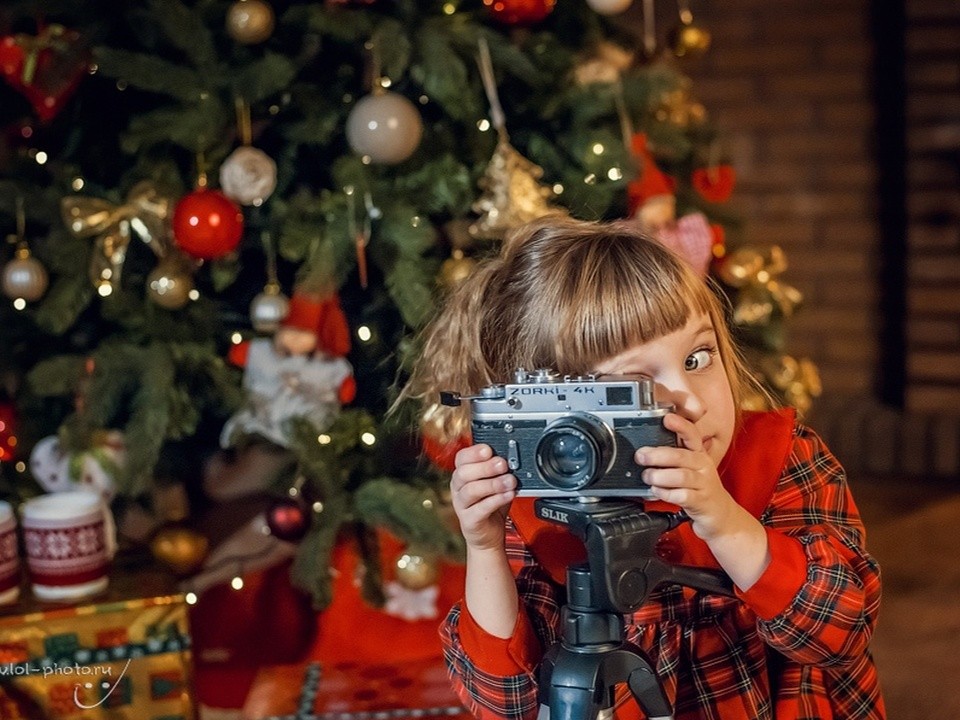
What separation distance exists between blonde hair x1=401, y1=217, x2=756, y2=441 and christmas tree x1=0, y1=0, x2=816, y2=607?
43 cm

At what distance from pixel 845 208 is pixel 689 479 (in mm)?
2356

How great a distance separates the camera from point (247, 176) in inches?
61.7

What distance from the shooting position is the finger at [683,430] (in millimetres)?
820

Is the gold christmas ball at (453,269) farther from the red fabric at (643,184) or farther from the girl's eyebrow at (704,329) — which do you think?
the girl's eyebrow at (704,329)

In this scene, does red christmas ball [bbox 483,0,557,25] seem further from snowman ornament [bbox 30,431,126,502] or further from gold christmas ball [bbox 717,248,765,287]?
snowman ornament [bbox 30,431,126,502]

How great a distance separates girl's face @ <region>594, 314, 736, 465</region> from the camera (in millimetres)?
914

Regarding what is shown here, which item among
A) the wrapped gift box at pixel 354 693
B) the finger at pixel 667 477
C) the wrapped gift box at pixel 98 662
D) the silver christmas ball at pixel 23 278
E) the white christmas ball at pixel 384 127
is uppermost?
the white christmas ball at pixel 384 127

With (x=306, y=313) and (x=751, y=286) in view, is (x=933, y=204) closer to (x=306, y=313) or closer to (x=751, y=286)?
(x=751, y=286)

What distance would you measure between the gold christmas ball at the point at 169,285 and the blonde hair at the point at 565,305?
1.92 ft

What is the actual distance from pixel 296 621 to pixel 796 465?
0.98 metres

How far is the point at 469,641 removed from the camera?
98cm

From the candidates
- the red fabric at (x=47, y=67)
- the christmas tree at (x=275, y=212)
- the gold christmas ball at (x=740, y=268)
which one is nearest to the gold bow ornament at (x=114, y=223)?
the christmas tree at (x=275, y=212)

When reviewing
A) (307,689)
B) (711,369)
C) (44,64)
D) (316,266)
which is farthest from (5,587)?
(711,369)

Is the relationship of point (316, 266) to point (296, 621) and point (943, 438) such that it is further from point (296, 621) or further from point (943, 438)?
point (943, 438)
